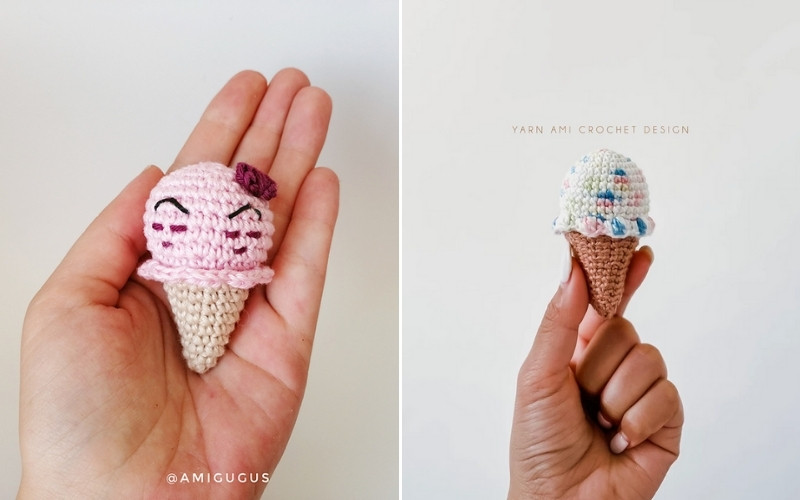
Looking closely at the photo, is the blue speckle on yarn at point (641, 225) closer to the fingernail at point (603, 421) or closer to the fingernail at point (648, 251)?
the fingernail at point (648, 251)

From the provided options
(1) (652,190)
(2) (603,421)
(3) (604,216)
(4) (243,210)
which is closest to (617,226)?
(3) (604,216)

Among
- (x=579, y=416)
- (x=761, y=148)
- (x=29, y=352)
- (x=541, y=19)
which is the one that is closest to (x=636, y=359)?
(x=579, y=416)

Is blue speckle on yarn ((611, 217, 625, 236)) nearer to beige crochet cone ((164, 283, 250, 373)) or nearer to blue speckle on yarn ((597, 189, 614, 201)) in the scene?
blue speckle on yarn ((597, 189, 614, 201))

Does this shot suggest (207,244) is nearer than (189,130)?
Yes

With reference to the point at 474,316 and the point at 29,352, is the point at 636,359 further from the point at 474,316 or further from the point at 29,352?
the point at 29,352

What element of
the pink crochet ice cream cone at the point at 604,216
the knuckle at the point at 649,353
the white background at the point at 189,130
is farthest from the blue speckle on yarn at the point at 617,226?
the white background at the point at 189,130

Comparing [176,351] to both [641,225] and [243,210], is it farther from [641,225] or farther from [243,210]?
[641,225]
